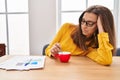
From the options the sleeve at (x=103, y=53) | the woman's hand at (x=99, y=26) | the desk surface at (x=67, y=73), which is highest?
the woman's hand at (x=99, y=26)

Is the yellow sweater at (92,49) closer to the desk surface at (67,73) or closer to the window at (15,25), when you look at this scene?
the desk surface at (67,73)

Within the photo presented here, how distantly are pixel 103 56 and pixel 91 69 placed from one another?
0.25 meters

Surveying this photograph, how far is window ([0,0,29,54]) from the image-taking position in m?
2.76

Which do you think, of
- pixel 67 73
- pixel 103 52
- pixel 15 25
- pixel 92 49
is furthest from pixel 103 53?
pixel 15 25

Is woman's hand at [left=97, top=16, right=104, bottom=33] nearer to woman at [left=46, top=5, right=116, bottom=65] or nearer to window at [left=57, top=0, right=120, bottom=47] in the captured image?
woman at [left=46, top=5, right=116, bottom=65]

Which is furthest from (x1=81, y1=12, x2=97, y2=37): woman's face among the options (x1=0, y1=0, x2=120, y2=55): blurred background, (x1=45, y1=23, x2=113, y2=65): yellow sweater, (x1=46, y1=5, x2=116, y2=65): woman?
(x1=0, y1=0, x2=120, y2=55): blurred background

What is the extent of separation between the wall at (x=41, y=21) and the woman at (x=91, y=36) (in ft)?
3.04

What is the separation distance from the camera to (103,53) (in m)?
1.35

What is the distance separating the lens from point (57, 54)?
4.62 feet

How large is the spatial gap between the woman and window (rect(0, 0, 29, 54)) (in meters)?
1.18

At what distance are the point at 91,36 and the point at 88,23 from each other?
0.19 m

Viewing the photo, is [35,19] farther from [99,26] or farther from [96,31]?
[99,26]

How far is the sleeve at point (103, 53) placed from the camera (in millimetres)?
1265

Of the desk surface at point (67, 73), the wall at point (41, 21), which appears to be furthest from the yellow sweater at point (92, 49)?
the wall at point (41, 21)
